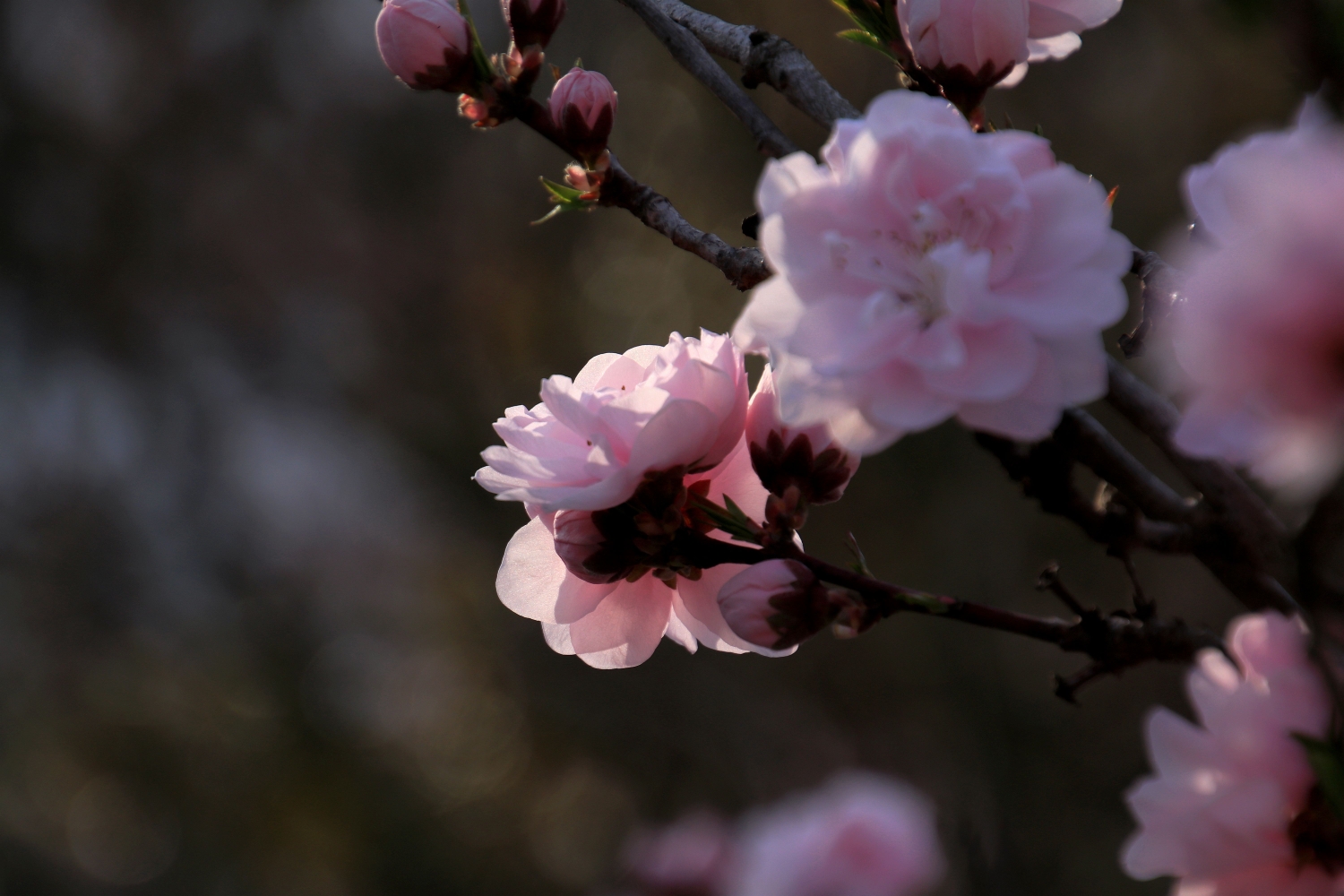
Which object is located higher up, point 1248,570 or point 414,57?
point 414,57

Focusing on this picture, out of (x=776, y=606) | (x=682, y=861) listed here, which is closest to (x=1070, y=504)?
(x=776, y=606)

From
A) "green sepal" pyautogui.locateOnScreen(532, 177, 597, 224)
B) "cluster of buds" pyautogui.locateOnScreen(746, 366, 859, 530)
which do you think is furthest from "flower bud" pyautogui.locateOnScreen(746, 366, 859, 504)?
"green sepal" pyautogui.locateOnScreen(532, 177, 597, 224)

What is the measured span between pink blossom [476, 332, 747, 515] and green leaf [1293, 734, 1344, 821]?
0.95ft

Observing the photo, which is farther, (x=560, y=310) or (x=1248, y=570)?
(x=560, y=310)

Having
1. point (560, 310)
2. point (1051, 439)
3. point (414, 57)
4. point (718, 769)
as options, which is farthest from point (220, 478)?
point (1051, 439)

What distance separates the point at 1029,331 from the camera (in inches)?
14.4

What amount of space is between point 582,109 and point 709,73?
0.09 m

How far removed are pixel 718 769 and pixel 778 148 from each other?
3.41 m

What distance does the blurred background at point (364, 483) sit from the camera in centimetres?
364

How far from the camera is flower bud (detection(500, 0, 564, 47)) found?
2.19ft

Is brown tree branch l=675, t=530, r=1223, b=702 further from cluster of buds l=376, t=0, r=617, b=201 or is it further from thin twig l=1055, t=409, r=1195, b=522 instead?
cluster of buds l=376, t=0, r=617, b=201

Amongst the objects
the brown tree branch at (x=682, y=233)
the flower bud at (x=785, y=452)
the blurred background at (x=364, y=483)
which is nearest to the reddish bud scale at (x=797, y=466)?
the flower bud at (x=785, y=452)

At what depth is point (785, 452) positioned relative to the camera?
52 centimetres

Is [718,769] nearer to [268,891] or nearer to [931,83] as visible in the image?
[268,891]
